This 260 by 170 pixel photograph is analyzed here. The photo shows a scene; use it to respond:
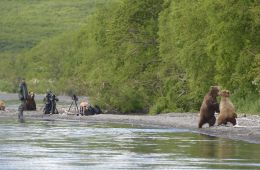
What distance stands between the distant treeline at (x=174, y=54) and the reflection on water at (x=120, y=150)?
1246 cm

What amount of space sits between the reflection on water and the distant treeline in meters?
12.5

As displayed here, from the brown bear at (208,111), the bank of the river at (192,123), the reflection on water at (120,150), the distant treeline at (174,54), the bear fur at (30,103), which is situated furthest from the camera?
the bear fur at (30,103)

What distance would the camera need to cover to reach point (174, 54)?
2386 inches

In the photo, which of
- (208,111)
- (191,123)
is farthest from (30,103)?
(208,111)

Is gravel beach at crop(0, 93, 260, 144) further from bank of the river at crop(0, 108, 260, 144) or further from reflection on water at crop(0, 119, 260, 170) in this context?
reflection on water at crop(0, 119, 260, 170)

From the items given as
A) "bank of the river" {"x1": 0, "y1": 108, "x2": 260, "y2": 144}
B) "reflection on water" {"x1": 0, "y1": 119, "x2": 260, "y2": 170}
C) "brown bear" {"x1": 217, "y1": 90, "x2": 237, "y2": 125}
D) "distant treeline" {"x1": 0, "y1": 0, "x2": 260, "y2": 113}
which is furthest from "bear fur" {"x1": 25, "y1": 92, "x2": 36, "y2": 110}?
"brown bear" {"x1": 217, "y1": 90, "x2": 237, "y2": 125}

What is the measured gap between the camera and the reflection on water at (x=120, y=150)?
23531mm

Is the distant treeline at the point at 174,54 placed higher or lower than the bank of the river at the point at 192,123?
higher

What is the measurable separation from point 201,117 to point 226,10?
11.1 m

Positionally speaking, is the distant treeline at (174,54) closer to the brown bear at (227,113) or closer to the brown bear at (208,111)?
the brown bear at (208,111)

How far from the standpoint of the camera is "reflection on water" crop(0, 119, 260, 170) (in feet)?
77.2

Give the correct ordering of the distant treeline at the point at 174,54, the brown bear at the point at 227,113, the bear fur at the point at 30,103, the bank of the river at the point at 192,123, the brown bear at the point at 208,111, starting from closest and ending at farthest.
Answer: the bank of the river at the point at 192,123
the brown bear at the point at 227,113
the brown bear at the point at 208,111
the distant treeline at the point at 174,54
the bear fur at the point at 30,103

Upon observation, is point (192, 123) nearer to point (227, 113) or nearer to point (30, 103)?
point (227, 113)

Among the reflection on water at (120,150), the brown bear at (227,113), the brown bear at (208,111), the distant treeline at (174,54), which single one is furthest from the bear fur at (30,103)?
the brown bear at (227,113)
